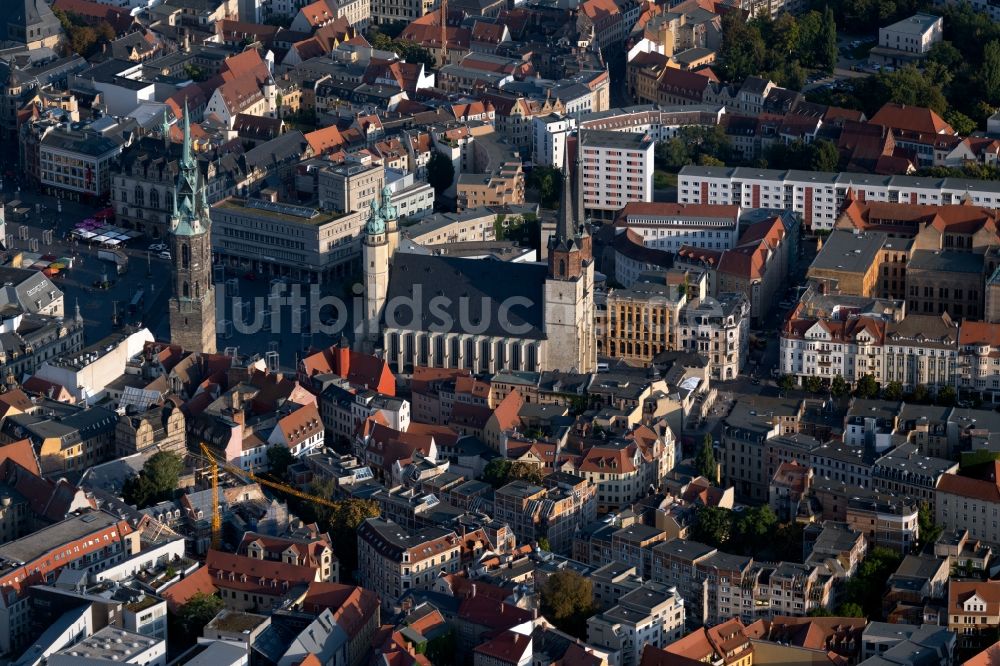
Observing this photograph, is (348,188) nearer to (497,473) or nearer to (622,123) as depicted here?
(622,123)

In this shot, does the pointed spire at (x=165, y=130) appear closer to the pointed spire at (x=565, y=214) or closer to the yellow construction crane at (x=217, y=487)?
the pointed spire at (x=565, y=214)

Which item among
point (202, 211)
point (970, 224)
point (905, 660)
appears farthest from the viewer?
point (970, 224)

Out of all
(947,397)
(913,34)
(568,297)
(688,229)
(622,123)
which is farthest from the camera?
(913,34)

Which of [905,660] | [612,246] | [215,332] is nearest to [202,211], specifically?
[215,332]

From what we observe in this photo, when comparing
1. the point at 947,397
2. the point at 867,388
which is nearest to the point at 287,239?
the point at 867,388

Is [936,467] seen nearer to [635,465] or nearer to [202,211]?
[635,465]

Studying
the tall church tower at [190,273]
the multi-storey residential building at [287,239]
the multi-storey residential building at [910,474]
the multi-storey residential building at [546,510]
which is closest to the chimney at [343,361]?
the tall church tower at [190,273]
